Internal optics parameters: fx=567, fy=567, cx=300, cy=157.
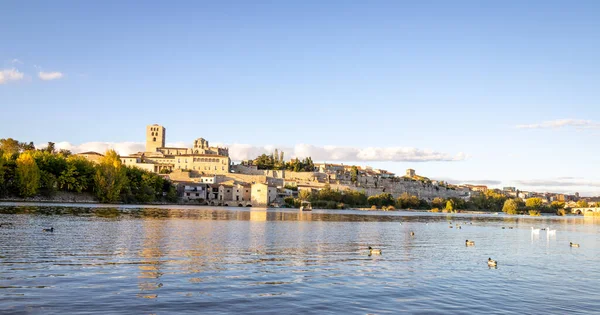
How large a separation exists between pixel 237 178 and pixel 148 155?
3375 cm

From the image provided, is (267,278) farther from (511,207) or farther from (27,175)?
(511,207)

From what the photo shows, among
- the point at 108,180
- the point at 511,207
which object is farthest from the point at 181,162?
the point at 511,207

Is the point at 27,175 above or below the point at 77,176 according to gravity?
below

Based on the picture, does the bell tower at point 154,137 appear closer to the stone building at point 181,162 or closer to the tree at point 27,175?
the stone building at point 181,162

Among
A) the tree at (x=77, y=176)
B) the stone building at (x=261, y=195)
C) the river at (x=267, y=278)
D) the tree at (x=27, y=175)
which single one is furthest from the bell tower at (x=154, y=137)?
the river at (x=267, y=278)

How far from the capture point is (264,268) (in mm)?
20234

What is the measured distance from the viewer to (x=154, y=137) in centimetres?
17875

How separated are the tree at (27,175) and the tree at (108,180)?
1197cm

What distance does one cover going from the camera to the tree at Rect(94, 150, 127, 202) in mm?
88750

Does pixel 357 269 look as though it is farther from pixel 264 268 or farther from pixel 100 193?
pixel 100 193

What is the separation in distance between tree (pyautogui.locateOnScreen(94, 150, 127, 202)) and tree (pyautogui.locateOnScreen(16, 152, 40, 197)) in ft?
39.3

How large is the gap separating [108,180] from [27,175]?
15462mm

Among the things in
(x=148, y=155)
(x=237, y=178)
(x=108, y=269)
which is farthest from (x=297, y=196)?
(x=108, y=269)

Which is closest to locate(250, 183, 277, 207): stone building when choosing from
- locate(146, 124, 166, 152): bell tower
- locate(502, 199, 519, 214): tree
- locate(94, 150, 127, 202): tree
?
locate(94, 150, 127, 202): tree
